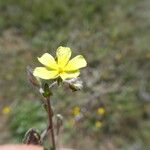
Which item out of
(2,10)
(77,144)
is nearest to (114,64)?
(77,144)

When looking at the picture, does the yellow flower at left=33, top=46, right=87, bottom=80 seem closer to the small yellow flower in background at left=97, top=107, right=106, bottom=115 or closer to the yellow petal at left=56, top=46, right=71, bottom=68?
the yellow petal at left=56, top=46, right=71, bottom=68

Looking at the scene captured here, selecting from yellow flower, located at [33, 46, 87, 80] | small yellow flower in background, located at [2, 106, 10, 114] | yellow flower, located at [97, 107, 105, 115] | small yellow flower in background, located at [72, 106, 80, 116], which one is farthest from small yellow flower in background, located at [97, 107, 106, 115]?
yellow flower, located at [33, 46, 87, 80]

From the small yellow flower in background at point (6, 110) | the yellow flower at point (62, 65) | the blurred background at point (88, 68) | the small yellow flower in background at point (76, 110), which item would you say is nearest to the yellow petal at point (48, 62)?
the yellow flower at point (62, 65)

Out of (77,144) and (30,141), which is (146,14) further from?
(30,141)

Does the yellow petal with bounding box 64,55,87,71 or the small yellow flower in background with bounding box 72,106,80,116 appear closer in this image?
the yellow petal with bounding box 64,55,87,71

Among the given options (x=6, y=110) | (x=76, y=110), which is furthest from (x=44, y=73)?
(x=6, y=110)

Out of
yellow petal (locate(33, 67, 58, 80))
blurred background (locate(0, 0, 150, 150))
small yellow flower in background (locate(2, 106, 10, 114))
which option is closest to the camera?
yellow petal (locate(33, 67, 58, 80))

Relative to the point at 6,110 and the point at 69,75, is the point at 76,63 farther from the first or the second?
the point at 6,110
